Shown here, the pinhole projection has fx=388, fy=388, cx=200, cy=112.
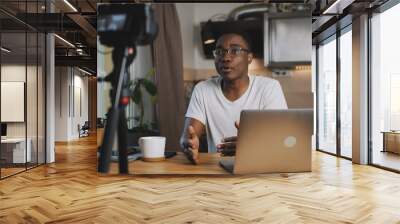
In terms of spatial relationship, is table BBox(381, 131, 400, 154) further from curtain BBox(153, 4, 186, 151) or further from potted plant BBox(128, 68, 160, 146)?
potted plant BBox(128, 68, 160, 146)

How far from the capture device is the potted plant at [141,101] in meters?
5.79

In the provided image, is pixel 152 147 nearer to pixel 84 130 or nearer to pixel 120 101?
pixel 120 101

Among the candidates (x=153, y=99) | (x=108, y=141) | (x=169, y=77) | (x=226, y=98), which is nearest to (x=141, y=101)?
(x=153, y=99)

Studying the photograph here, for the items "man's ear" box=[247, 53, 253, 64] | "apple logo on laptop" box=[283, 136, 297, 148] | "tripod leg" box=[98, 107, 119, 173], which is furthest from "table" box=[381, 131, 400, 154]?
"tripod leg" box=[98, 107, 119, 173]

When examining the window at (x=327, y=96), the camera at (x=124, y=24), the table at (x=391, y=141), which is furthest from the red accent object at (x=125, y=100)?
the window at (x=327, y=96)

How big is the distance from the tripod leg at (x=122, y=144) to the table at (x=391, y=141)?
4.64 metres

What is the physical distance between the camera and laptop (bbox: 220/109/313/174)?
5621 millimetres

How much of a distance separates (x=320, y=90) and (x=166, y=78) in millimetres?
5926

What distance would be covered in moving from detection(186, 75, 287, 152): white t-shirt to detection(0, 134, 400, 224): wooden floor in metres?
0.77

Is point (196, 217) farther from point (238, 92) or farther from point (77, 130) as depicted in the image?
point (77, 130)

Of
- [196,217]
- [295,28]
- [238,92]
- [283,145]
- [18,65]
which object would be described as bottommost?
[196,217]

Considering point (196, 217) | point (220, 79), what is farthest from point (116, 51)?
point (196, 217)

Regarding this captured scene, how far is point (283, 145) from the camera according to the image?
18.9ft

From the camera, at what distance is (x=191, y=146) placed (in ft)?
19.3
